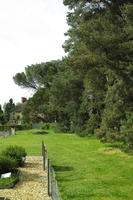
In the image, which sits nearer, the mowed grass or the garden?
the mowed grass

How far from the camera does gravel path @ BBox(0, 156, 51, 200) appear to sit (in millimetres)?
7230

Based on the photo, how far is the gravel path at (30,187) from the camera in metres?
7.23

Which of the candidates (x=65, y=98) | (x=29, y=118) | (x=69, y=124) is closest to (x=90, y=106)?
(x=65, y=98)

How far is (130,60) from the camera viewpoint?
40.4 feet

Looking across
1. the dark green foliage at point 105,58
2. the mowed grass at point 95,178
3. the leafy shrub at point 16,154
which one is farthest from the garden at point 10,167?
the dark green foliage at point 105,58

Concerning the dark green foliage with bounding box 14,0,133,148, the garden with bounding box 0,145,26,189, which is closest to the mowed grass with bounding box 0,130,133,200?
the dark green foliage with bounding box 14,0,133,148

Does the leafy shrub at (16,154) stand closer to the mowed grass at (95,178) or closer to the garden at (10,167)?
the garden at (10,167)

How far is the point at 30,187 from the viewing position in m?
8.12

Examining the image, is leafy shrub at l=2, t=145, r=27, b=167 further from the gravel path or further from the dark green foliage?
the dark green foliage

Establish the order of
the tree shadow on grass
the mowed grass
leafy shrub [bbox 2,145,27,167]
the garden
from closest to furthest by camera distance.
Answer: the mowed grass
the garden
the tree shadow on grass
leafy shrub [bbox 2,145,27,167]

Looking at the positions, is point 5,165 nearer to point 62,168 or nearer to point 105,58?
point 62,168

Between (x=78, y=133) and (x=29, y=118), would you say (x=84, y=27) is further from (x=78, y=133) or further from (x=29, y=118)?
(x=29, y=118)

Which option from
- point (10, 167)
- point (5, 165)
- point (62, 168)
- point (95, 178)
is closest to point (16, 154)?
point (10, 167)

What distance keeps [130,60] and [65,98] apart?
2515cm
